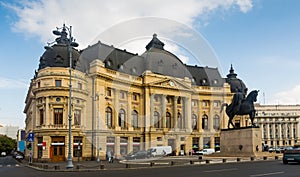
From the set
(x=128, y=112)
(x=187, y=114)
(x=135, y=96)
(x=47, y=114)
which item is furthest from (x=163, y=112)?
(x=47, y=114)

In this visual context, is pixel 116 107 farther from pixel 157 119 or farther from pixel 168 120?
pixel 168 120

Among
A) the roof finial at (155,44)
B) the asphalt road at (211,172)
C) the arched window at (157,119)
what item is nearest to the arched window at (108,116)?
the arched window at (157,119)

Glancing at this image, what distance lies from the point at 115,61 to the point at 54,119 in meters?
21.3

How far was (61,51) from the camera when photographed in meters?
65.8

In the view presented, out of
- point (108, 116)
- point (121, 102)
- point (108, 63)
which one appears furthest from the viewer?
point (121, 102)

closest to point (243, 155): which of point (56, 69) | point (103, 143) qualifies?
point (103, 143)

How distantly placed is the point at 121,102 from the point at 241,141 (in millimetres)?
33296

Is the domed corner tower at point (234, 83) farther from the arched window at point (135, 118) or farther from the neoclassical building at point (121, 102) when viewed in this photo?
the arched window at point (135, 118)

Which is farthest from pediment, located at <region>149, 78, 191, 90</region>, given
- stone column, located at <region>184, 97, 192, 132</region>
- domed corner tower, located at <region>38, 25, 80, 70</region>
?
domed corner tower, located at <region>38, 25, 80, 70</region>

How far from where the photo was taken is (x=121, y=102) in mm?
75188

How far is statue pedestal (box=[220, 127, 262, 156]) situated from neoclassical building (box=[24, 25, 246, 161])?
22108 millimetres

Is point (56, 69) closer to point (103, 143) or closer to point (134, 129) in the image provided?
point (103, 143)

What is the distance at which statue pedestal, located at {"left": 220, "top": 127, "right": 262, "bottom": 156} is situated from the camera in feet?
150

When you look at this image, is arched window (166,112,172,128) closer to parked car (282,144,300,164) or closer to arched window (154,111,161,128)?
arched window (154,111,161,128)
